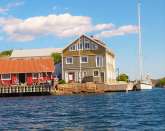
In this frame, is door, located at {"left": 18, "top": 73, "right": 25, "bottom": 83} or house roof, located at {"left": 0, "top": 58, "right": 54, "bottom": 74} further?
door, located at {"left": 18, "top": 73, "right": 25, "bottom": 83}

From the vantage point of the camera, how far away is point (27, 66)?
87438 millimetres

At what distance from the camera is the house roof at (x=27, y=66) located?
8575 cm

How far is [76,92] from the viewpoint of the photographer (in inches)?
3159

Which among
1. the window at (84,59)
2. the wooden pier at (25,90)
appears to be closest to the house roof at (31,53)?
the window at (84,59)

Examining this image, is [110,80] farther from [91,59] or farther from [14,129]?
[14,129]

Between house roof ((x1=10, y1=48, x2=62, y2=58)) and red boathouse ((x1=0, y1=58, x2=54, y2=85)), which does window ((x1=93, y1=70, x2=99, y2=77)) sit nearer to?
red boathouse ((x1=0, y1=58, x2=54, y2=85))

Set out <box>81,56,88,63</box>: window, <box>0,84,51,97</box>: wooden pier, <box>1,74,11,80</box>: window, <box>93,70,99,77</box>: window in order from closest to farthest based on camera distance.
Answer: <box>0,84,51,97</box>: wooden pier, <box>1,74,11,80</box>: window, <box>93,70,99,77</box>: window, <box>81,56,88,63</box>: window

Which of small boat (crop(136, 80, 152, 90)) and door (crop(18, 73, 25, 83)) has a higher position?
door (crop(18, 73, 25, 83))

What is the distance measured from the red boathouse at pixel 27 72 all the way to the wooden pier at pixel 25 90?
5475mm

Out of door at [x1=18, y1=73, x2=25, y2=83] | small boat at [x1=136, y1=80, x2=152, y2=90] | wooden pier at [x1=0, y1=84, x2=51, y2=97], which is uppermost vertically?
door at [x1=18, y1=73, x2=25, y2=83]

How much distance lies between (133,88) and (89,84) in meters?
18.4

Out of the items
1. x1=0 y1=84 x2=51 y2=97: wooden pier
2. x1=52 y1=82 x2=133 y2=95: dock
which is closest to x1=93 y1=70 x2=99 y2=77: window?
x1=52 y1=82 x2=133 y2=95: dock

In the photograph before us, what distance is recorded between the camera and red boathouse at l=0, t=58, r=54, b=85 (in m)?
85.6

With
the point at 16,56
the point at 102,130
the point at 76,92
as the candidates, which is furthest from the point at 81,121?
the point at 16,56
